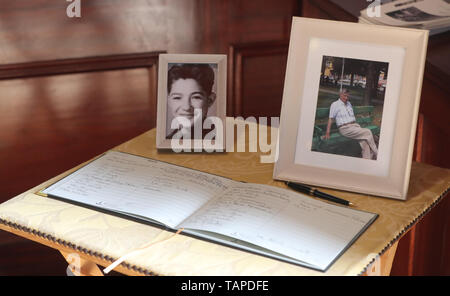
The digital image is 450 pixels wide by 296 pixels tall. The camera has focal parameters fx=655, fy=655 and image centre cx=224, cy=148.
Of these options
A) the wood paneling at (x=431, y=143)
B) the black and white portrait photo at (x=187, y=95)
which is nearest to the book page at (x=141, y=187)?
the black and white portrait photo at (x=187, y=95)

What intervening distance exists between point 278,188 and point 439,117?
44 cm

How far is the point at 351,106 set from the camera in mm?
1220

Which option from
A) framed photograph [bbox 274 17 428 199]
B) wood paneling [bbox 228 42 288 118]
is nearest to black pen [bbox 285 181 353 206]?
framed photograph [bbox 274 17 428 199]

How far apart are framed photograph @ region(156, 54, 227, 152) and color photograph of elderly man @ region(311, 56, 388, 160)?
A: 0.26 metres

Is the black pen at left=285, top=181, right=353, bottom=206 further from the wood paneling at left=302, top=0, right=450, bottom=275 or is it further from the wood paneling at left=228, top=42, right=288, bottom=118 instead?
the wood paneling at left=228, top=42, right=288, bottom=118

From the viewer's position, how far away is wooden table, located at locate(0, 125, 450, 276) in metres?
1.02

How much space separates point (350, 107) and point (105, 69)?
0.83 m

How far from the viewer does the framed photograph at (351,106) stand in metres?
1.18

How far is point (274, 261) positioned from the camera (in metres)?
1.03

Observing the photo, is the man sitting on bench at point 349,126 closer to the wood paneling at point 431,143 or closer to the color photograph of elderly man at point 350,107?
the color photograph of elderly man at point 350,107

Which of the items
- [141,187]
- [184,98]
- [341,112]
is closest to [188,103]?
[184,98]

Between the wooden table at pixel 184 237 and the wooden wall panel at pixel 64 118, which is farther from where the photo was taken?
the wooden wall panel at pixel 64 118

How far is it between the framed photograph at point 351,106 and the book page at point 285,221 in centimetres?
8

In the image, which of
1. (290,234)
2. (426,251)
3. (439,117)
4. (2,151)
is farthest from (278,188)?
(2,151)
